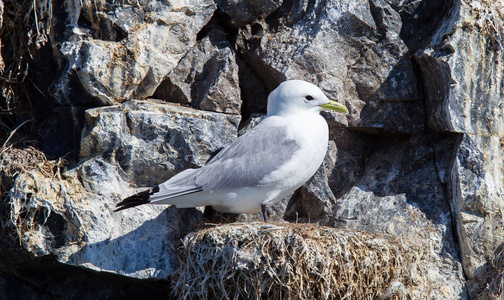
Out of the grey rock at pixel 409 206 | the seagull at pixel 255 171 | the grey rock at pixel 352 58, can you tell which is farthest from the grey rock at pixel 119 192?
the grey rock at pixel 409 206

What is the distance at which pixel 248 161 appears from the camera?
472 cm

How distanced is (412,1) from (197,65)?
203 centimetres

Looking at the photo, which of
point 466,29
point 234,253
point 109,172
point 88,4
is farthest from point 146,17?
point 466,29

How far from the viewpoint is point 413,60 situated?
5.46m

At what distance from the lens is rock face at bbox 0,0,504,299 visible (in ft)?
15.6

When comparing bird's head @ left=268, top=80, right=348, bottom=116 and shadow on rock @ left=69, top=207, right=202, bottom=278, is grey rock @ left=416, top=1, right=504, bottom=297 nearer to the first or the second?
bird's head @ left=268, top=80, right=348, bottom=116

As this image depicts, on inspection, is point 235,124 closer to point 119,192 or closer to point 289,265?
point 119,192

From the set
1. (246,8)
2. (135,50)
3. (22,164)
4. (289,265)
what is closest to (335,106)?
(246,8)

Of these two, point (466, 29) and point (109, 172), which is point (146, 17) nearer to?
point (109, 172)

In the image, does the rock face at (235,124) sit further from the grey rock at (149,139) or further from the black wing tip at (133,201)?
the black wing tip at (133,201)

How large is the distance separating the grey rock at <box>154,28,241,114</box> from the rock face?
13 mm

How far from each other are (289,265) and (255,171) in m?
0.84

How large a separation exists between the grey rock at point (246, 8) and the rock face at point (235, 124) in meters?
0.01

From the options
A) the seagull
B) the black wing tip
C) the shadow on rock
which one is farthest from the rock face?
the black wing tip
